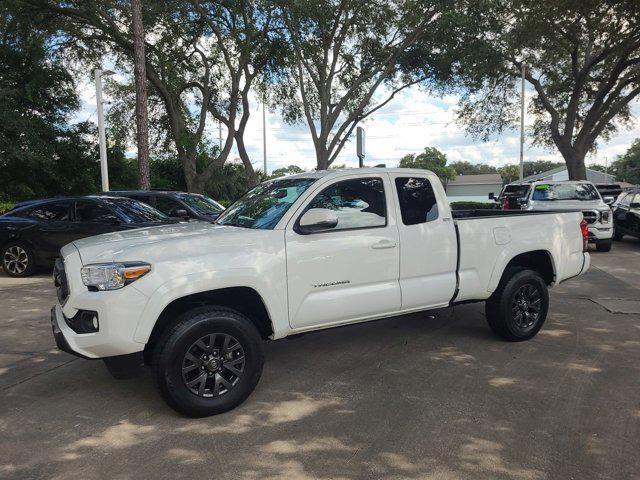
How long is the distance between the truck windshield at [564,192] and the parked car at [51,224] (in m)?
9.85

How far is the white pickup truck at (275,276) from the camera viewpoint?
3537 mm

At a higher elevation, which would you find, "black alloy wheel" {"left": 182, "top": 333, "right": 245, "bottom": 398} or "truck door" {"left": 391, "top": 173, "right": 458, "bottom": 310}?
"truck door" {"left": 391, "top": 173, "right": 458, "bottom": 310}

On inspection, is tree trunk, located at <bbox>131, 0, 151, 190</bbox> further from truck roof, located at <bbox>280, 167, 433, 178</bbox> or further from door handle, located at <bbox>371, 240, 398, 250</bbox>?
door handle, located at <bbox>371, 240, 398, 250</bbox>

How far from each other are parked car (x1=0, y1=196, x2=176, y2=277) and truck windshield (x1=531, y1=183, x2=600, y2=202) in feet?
32.3

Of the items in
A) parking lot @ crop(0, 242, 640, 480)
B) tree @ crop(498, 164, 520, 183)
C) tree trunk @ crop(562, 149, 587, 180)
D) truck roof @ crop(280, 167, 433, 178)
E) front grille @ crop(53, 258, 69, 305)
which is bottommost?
parking lot @ crop(0, 242, 640, 480)

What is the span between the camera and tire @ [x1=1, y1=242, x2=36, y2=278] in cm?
964

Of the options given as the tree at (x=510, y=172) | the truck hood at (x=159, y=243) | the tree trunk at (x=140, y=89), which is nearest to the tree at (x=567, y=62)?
the tree trunk at (x=140, y=89)

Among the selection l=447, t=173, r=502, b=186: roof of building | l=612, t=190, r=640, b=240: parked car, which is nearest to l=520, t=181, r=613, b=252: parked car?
l=612, t=190, r=640, b=240: parked car

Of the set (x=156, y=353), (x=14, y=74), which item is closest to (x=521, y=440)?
(x=156, y=353)

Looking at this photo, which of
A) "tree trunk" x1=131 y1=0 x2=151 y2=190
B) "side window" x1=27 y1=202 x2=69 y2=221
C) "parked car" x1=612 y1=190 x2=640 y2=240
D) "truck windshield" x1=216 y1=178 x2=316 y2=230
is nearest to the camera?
"truck windshield" x1=216 y1=178 x2=316 y2=230

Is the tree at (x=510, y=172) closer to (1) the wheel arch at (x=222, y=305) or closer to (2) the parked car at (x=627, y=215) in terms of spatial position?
(2) the parked car at (x=627, y=215)

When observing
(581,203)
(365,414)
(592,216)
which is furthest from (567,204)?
(365,414)

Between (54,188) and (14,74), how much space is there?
16.1ft

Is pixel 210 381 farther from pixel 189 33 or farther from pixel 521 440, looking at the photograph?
pixel 189 33
